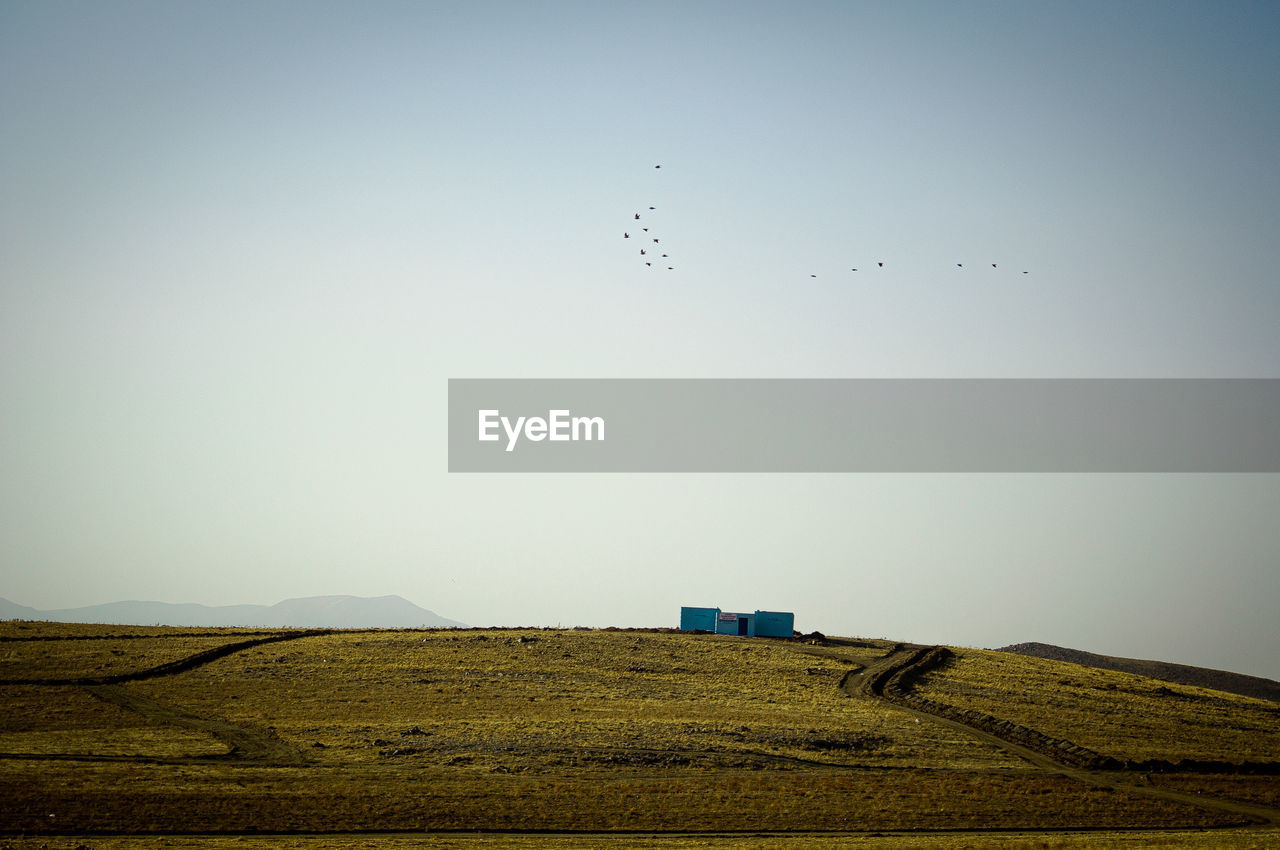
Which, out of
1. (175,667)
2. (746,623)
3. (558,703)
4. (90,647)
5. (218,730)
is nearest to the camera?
(218,730)

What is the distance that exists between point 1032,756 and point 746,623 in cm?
3438

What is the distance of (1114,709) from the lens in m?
68.9

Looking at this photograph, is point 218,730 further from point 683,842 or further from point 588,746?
point 683,842

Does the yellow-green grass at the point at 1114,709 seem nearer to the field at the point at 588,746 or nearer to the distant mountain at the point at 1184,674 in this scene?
the field at the point at 588,746

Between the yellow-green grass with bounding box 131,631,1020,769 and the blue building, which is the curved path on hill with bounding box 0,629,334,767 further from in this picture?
the blue building

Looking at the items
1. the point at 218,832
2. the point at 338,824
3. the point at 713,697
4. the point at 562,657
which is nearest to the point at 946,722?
the point at 713,697

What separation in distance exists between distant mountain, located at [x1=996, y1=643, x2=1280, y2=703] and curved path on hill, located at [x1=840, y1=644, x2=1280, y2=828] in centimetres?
2938

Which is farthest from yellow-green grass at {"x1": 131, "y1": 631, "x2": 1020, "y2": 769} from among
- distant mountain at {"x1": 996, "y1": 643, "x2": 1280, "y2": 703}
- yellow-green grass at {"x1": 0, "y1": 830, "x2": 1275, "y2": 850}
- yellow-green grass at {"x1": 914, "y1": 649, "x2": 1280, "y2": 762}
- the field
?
distant mountain at {"x1": 996, "y1": 643, "x2": 1280, "y2": 703}

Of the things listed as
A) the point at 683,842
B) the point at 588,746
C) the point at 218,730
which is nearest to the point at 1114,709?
the point at 588,746

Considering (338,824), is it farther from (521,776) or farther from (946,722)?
(946,722)

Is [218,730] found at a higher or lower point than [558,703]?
lower

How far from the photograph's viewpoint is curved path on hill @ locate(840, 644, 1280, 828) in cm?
4950

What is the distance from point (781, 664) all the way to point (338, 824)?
42170 mm

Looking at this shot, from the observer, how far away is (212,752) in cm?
4928
